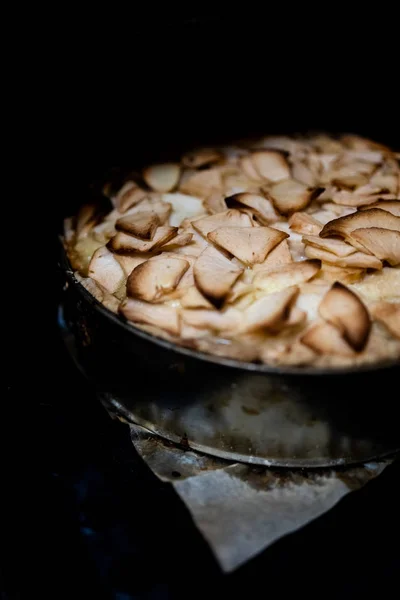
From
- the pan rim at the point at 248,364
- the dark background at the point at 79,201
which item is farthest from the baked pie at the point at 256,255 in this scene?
the dark background at the point at 79,201

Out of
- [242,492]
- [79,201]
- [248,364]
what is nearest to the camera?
[248,364]

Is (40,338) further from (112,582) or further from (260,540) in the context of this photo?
(260,540)

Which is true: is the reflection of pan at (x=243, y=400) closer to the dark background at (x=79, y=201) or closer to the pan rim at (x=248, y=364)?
the pan rim at (x=248, y=364)

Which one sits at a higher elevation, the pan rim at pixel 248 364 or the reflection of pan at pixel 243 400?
the pan rim at pixel 248 364

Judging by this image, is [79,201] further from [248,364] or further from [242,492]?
[242,492]

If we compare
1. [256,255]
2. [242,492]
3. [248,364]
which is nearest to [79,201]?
[256,255]

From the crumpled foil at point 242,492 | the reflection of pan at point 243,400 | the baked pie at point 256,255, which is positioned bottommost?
the crumpled foil at point 242,492
